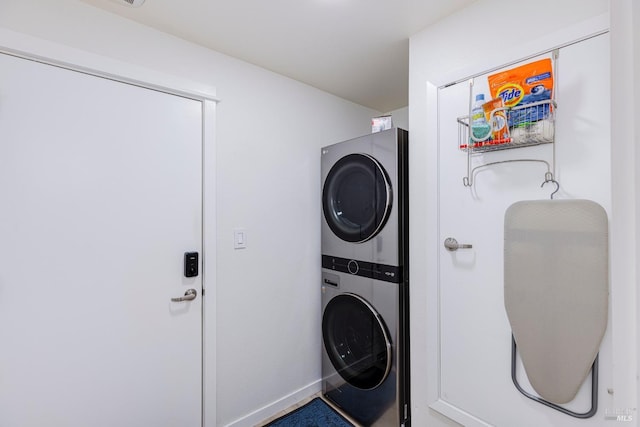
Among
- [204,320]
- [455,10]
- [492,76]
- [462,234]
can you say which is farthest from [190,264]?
[455,10]

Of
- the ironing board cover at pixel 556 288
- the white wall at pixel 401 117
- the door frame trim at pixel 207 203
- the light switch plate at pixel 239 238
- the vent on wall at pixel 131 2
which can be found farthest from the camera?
the white wall at pixel 401 117

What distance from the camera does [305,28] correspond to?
1.55 m

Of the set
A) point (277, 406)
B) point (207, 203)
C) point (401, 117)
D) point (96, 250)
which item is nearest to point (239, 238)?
point (207, 203)

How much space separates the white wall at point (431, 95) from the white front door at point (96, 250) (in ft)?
4.01

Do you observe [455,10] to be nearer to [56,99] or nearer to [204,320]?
[56,99]

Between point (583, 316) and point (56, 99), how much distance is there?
2308 millimetres

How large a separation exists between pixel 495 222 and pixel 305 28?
4.42 ft

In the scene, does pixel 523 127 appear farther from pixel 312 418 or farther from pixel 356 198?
pixel 312 418

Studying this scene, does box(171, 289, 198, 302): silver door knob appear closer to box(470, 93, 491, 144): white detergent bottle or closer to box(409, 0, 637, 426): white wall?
box(409, 0, 637, 426): white wall

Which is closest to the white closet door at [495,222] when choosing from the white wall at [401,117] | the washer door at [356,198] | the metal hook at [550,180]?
the metal hook at [550,180]

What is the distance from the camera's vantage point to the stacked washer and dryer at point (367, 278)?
1.66m

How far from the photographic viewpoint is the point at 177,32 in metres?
1.58

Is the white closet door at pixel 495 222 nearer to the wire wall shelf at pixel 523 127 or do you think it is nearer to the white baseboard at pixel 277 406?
the wire wall shelf at pixel 523 127

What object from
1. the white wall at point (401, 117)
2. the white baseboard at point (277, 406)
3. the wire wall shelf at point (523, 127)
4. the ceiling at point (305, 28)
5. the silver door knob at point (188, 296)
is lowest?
the white baseboard at point (277, 406)
